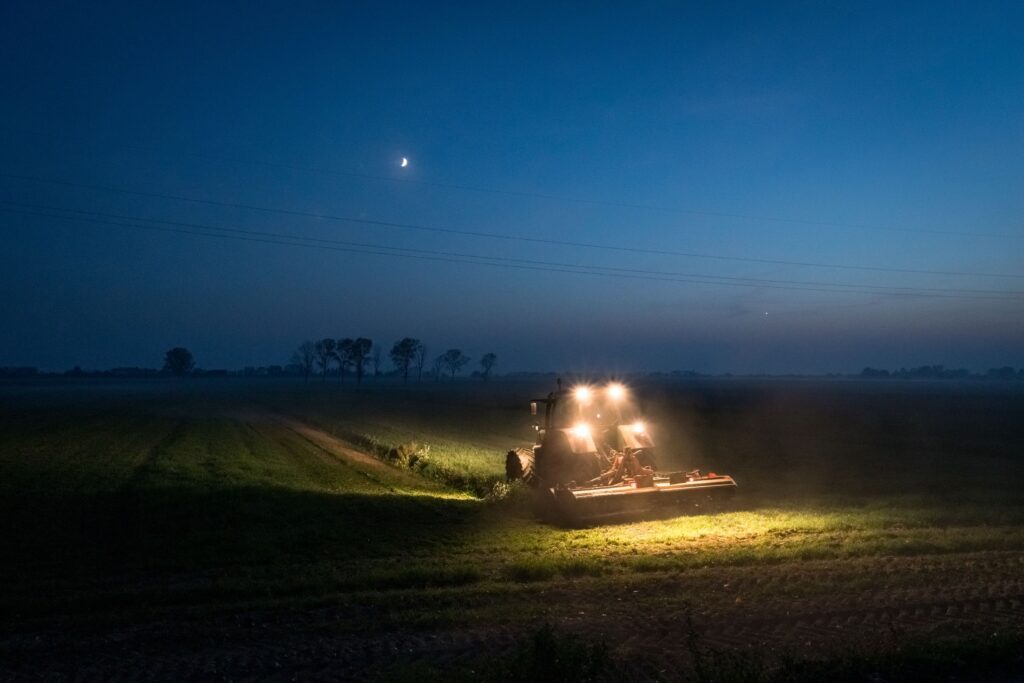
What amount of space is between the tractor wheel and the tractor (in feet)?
0.12

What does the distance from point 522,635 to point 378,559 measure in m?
5.22

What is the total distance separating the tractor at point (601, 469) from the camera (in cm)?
1648

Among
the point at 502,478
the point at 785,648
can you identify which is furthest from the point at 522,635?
the point at 502,478

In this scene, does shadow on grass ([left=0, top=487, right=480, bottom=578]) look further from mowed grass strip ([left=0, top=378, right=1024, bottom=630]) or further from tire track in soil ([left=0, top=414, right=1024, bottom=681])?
tire track in soil ([left=0, top=414, right=1024, bottom=681])

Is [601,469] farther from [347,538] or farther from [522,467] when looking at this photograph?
[347,538]

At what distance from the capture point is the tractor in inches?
649

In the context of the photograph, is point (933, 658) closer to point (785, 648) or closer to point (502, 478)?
point (785, 648)

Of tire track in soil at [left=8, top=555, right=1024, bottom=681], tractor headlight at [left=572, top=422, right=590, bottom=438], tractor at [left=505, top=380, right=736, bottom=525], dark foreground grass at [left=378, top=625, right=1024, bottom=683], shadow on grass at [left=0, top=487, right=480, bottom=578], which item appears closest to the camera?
dark foreground grass at [left=378, top=625, right=1024, bottom=683]

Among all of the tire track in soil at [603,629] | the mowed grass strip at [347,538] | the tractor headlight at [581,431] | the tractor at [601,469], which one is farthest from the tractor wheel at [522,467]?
the tire track in soil at [603,629]

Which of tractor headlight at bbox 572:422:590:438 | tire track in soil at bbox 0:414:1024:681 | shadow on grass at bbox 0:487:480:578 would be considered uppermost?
tractor headlight at bbox 572:422:590:438

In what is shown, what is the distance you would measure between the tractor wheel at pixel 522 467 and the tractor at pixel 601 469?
0.12 ft

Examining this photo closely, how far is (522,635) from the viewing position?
8.46 m

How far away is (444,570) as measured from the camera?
11844 millimetres

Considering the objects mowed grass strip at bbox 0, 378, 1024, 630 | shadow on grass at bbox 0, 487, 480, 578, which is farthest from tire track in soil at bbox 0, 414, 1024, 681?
shadow on grass at bbox 0, 487, 480, 578
